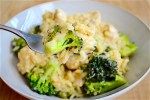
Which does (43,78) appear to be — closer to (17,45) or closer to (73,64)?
(73,64)


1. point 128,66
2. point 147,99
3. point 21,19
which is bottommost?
point 147,99

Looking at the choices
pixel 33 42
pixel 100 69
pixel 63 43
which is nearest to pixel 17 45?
pixel 33 42

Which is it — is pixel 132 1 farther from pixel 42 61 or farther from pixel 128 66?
pixel 42 61

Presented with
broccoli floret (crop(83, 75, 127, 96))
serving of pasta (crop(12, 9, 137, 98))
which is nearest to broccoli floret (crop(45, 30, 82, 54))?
serving of pasta (crop(12, 9, 137, 98))

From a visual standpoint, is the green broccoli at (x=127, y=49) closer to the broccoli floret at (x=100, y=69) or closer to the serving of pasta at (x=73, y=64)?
the serving of pasta at (x=73, y=64)

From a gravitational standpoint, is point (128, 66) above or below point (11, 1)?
below

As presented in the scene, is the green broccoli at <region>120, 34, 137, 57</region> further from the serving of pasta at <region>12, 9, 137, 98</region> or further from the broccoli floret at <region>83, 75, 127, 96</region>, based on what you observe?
the broccoli floret at <region>83, 75, 127, 96</region>

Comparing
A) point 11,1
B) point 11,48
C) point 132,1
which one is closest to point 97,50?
point 11,48
